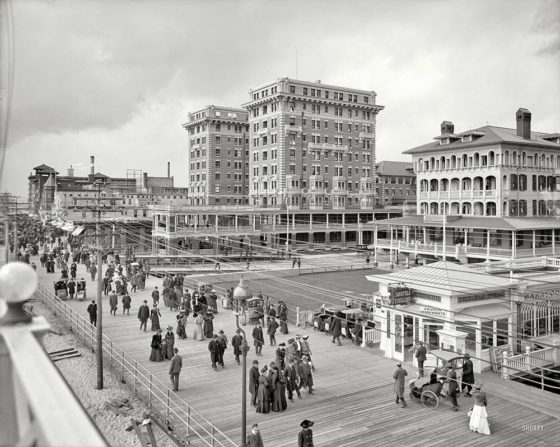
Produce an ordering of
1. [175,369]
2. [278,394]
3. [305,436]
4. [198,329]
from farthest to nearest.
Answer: [198,329] < [175,369] < [278,394] < [305,436]

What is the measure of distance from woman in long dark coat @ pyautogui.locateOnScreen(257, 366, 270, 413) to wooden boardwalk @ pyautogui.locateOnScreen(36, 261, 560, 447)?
0.27 m

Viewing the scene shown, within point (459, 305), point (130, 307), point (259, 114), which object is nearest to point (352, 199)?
point (259, 114)

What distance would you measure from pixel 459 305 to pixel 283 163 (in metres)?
60.0

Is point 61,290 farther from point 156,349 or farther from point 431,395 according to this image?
point 431,395

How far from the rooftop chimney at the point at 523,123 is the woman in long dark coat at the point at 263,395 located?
50.3 metres

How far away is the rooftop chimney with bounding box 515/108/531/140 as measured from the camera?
5516 cm

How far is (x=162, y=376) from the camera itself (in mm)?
18094

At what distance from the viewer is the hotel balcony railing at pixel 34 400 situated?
151 centimetres

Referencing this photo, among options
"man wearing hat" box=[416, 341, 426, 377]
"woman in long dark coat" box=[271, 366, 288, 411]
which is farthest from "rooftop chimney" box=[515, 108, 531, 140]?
"woman in long dark coat" box=[271, 366, 288, 411]

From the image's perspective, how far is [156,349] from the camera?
19.5 meters

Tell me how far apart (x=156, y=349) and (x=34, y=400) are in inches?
740

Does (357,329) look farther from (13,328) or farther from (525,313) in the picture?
(13,328)

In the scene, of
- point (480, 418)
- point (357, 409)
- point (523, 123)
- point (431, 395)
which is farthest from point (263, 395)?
point (523, 123)

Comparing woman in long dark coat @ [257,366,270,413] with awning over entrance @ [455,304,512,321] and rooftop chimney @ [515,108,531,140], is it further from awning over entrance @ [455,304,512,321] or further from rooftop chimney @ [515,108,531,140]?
rooftop chimney @ [515,108,531,140]
